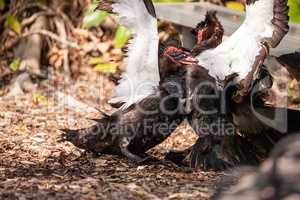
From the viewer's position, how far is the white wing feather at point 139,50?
3609 mm

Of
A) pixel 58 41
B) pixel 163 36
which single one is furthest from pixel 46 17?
pixel 163 36

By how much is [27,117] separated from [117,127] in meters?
1.21

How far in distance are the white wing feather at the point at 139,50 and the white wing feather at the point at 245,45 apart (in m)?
0.29

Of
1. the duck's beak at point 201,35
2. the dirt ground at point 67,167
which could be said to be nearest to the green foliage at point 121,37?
the dirt ground at point 67,167

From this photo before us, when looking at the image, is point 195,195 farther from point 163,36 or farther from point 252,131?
point 163,36

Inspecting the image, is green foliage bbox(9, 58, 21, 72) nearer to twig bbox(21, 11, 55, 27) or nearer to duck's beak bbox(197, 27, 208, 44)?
twig bbox(21, 11, 55, 27)

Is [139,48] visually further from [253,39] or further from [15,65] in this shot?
[15,65]

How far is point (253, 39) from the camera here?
3.44m

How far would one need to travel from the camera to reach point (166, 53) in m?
3.71

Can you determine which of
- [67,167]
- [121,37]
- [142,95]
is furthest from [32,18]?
[67,167]

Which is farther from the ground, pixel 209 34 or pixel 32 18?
pixel 32 18

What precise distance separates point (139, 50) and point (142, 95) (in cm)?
23

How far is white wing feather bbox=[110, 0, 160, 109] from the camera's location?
3609 millimetres

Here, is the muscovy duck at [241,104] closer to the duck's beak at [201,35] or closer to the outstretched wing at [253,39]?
the outstretched wing at [253,39]
